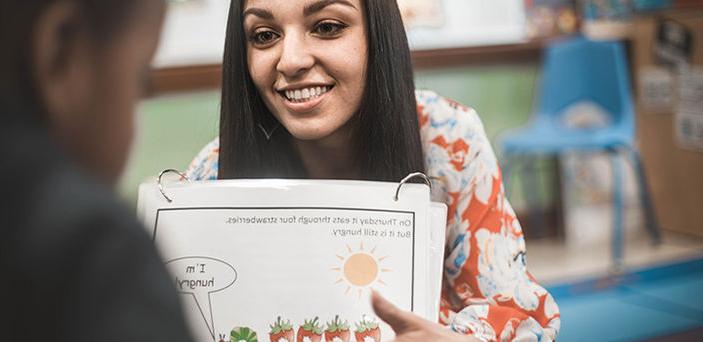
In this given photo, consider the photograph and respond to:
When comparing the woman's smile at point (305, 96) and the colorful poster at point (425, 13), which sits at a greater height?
the colorful poster at point (425, 13)

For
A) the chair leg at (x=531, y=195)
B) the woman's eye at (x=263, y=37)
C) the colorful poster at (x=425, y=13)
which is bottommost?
the woman's eye at (x=263, y=37)

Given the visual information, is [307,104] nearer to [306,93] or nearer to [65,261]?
[306,93]

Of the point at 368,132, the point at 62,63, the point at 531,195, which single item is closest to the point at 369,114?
the point at 368,132

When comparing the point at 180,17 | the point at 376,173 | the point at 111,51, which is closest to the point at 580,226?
the point at 180,17

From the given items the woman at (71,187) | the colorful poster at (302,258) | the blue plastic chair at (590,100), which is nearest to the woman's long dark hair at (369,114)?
the colorful poster at (302,258)

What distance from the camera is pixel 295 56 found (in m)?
0.89

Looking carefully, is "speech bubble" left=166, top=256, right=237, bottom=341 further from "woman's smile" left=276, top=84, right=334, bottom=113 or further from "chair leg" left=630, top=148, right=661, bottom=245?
"chair leg" left=630, top=148, right=661, bottom=245

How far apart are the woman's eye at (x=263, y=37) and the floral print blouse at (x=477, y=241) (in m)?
0.20

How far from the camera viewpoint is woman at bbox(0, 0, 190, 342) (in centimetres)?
32

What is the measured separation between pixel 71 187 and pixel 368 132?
27.2 inches

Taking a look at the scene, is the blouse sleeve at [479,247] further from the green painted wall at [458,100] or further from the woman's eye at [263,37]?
the green painted wall at [458,100]

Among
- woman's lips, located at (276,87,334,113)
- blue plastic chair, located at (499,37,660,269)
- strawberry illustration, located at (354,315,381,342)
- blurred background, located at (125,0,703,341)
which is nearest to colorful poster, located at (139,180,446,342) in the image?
strawberry illustration, located at (354,315,381,342)

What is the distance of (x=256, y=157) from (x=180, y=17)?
1.91 metres

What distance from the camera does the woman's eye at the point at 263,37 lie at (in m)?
0.93
